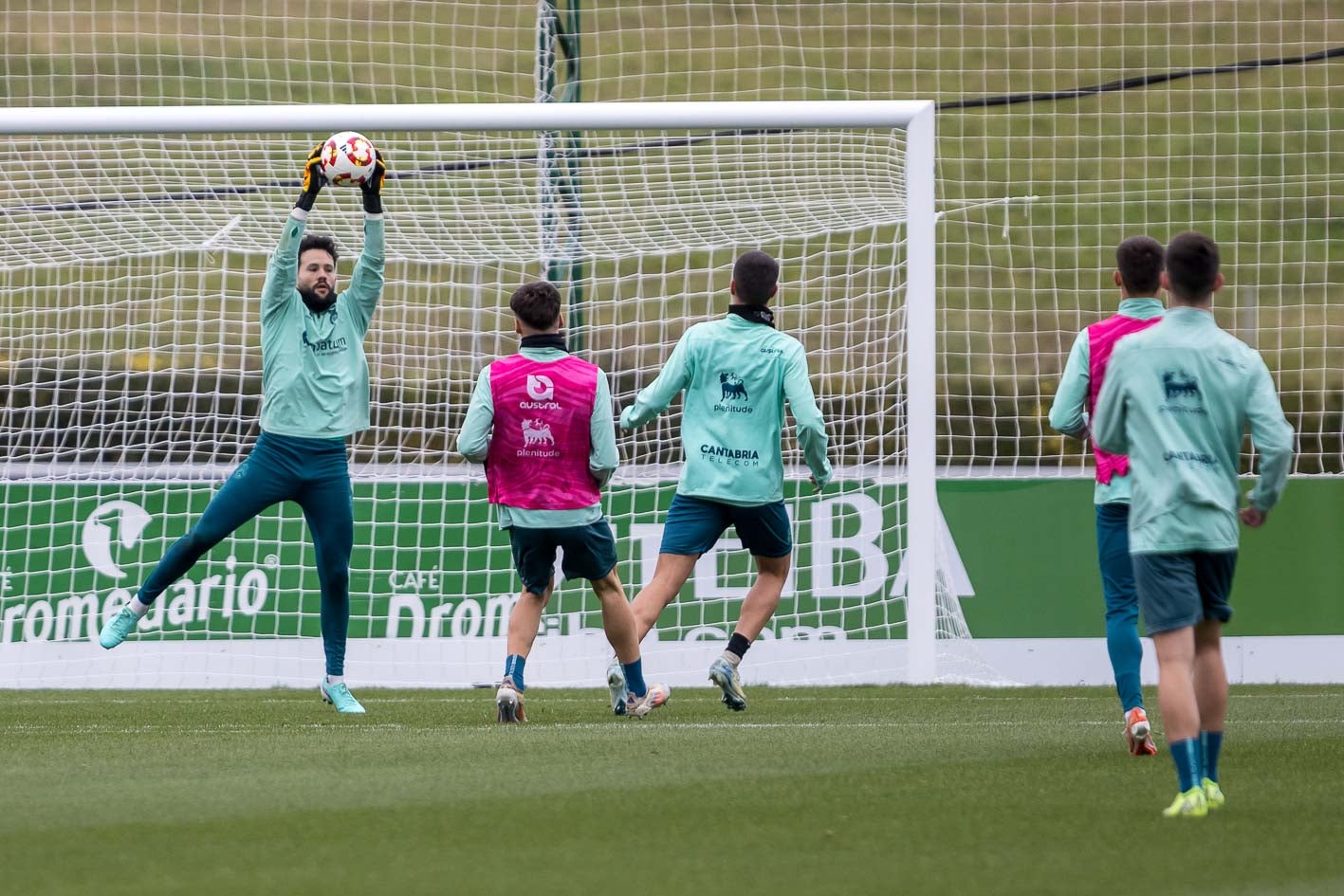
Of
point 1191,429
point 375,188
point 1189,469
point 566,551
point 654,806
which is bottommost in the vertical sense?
point 654,806

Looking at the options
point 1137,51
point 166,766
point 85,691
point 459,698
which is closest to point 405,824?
point 166,766

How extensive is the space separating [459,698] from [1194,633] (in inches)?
185

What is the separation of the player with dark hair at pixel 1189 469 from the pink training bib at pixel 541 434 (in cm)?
274

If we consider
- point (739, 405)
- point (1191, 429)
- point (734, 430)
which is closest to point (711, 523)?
point (734, 430)

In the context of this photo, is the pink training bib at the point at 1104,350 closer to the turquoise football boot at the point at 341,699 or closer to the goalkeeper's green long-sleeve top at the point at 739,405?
the goalkeeper's green long-sleeve top at the point at 739,405

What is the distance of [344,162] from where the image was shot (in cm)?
707

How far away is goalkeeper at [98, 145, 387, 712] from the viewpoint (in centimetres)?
716

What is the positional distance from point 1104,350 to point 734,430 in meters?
1.82

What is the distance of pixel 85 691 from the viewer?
30.1 feet

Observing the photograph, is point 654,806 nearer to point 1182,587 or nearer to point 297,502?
point 1182,587

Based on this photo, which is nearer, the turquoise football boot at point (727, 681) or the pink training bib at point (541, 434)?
the pink training bib at point (541, 434)

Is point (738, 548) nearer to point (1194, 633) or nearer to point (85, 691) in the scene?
point (85, 691)

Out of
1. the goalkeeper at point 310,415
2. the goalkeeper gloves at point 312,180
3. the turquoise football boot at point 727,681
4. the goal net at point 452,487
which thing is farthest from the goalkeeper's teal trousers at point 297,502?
the goal net at point 452,487

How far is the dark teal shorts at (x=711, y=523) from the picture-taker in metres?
7.37
